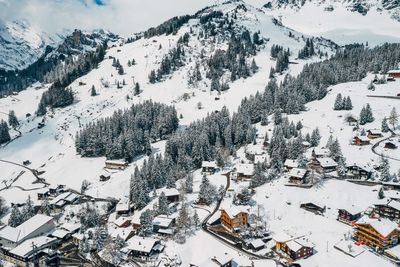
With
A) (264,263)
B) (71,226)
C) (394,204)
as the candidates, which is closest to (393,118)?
(394,204)

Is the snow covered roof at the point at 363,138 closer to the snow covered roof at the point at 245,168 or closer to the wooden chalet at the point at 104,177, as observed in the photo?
the snow covered roof at the point at 245,168

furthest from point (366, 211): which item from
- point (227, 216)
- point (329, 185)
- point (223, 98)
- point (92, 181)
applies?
point (223, 98)

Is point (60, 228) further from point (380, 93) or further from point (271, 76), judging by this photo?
point (271, 76)

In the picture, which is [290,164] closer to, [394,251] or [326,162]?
[326,162]

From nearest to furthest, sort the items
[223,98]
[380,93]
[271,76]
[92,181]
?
[92,181] < [380,93] < [223,98] < [271,76]

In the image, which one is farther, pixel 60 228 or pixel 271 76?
pixel 271 76

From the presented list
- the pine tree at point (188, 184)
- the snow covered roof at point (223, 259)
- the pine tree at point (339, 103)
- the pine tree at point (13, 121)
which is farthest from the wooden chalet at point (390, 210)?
the pine tree at point (13, 121)
